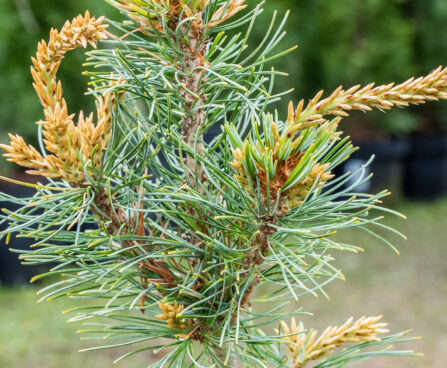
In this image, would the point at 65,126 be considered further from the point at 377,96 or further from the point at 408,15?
the point at 408,15

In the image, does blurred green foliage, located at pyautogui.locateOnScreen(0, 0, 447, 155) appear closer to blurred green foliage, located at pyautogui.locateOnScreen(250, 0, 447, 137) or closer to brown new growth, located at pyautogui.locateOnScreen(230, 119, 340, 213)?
blurred green foliage, located at pyautogui.locateOnScreen(250, 0, 447, 137)

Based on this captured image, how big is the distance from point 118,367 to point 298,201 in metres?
1.97

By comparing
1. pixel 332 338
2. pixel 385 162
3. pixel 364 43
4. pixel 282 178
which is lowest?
pixel 332 338

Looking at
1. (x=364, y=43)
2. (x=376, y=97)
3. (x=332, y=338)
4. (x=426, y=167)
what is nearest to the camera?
(x=376, y=97)

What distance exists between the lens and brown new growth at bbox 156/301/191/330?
0.50 m

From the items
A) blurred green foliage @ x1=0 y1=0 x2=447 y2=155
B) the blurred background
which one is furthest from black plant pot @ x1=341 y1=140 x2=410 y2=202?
blurred green foliage @ x1=0 y1=0 x2=447 y2=155

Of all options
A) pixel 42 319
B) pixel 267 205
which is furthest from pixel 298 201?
pixel 42 319

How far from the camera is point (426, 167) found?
13.6ft

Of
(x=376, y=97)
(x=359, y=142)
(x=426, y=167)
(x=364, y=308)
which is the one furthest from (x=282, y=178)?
(x=426, y=167)

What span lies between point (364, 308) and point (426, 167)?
1.90 meters

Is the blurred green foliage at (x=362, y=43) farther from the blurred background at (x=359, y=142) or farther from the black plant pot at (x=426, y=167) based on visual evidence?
the black plant pot at (x=426, y=167)

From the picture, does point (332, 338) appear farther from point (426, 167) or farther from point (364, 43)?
point (426, 167)

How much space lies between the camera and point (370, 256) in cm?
330

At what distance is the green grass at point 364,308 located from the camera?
2277mm
